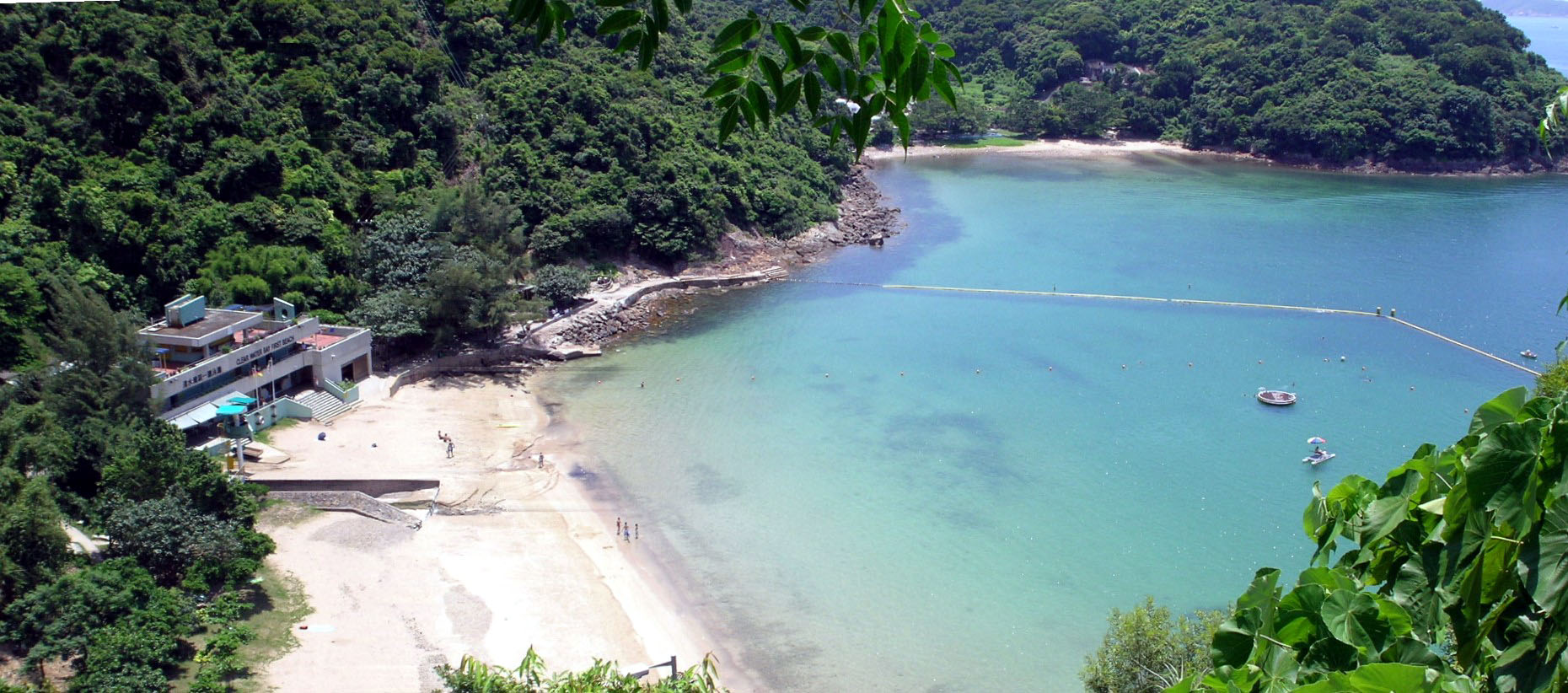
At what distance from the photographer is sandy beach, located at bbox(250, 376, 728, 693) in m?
14.8

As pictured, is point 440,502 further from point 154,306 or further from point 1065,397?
point 1065,397

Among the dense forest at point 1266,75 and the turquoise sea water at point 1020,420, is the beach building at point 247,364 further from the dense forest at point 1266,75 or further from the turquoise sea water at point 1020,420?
the dense forest at point 1266,75

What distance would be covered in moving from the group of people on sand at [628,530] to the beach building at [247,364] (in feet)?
23.8

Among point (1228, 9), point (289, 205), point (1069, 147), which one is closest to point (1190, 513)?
point (289, 205)

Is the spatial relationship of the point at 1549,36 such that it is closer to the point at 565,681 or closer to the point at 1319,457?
the point at 1319,457

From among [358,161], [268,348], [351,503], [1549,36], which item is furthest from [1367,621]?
[1549,36]

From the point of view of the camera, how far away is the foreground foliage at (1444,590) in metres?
2.43

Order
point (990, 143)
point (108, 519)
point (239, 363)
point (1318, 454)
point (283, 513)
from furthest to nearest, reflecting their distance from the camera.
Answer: point (990, 143), point (1318, 454), point (239, 363), point (283, 513), point (108, 519)

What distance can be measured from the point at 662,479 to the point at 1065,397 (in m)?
9.44

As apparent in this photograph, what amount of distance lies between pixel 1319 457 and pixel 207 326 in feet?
70.5

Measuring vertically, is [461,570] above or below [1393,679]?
below

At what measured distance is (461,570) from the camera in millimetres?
16953

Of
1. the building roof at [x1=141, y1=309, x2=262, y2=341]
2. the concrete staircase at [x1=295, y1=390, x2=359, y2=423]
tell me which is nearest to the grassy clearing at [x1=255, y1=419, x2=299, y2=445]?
the concrete staircase at [x1=295, y1=390, x2=359, y2=423]

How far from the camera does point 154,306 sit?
2397 cm
